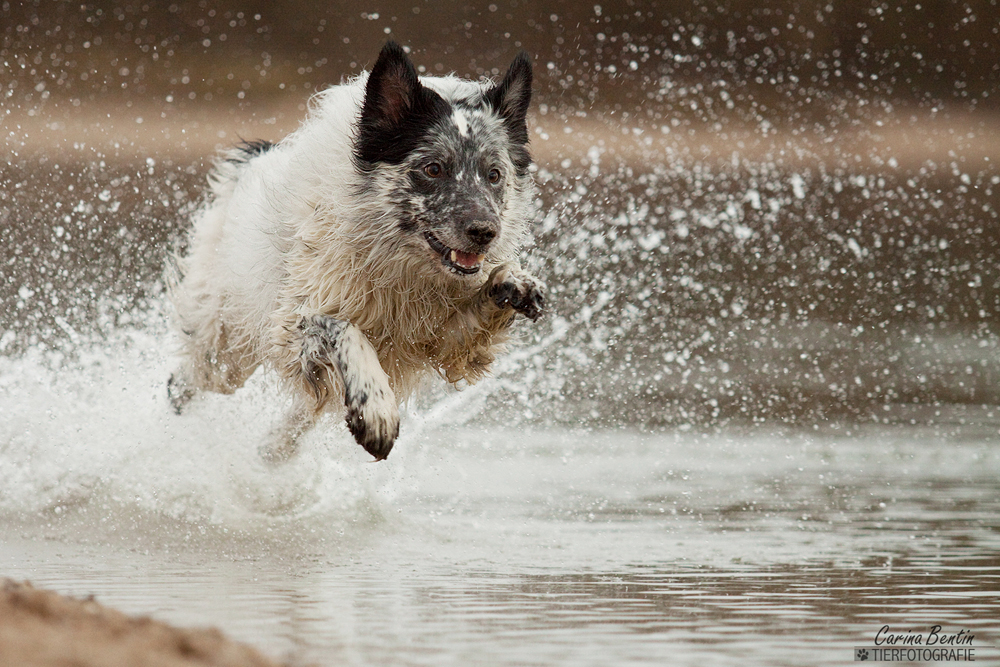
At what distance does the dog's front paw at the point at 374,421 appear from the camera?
15.0ft

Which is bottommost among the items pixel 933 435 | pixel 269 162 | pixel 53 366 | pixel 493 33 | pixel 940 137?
pixel 933 435

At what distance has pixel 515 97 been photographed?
527 centimetres

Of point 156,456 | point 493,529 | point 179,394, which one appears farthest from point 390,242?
point 179,394

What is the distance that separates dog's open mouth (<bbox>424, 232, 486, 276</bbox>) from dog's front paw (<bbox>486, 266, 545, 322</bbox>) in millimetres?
188

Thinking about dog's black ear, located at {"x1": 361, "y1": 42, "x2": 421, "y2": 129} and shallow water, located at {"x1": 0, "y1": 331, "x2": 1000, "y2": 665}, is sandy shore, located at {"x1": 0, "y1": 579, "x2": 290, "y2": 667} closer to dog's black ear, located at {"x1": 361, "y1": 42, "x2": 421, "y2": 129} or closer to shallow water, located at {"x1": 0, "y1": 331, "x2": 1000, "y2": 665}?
shallow water, located at {"x1": 0, "y1": 331, "x2": 1000, "y2": 665}

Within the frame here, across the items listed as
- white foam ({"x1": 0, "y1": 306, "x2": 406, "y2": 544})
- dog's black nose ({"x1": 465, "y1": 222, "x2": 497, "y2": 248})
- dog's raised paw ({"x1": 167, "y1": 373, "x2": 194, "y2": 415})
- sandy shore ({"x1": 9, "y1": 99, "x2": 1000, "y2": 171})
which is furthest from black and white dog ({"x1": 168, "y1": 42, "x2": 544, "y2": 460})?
sandy shore ({"x1": 9, "y1": 99, "x2": 1000, "y2": 171})

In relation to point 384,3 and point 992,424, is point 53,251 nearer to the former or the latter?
point 384,3

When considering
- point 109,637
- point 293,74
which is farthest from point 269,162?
point 293,74

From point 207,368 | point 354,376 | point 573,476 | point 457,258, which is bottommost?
point 573,476

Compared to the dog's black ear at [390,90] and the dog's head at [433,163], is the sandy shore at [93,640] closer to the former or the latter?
the dog's head at [433,163]

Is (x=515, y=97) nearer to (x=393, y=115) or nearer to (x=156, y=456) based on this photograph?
(x=393, y=115)

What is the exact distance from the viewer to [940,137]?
16719 mm

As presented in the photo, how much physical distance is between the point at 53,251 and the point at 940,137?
11038mm

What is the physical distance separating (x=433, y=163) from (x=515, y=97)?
21.0 inches
